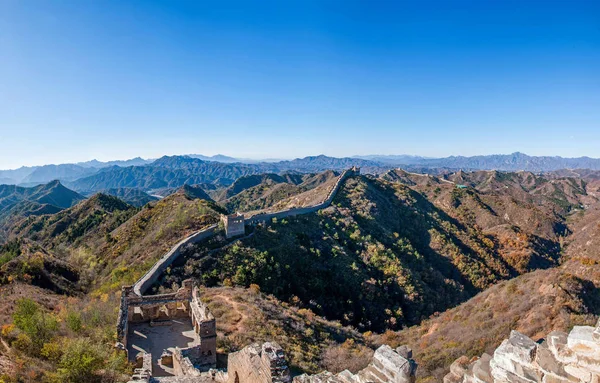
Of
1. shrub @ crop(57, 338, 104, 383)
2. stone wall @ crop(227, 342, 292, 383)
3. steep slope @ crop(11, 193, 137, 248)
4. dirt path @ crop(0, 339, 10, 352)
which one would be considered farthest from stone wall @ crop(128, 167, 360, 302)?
steep slope @ crop(11, 193, 137, 248)

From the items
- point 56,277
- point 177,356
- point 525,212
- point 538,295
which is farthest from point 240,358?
point 525,212

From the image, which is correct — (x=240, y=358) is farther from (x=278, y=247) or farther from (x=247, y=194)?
(x=247, y=194)

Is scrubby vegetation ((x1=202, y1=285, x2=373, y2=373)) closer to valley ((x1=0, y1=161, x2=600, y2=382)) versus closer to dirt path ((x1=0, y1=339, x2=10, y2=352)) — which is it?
valley ((x1=0, y1=161, x2=600, y2=382))

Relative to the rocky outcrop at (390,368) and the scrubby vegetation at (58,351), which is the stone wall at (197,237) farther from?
the rocky outcrop at (390,368)

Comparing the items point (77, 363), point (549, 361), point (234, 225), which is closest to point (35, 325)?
point (77, 363)

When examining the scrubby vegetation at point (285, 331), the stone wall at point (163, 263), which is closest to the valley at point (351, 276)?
the scrubby vegetation at point (285, 331)

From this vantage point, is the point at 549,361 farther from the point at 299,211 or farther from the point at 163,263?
the point at 299,211

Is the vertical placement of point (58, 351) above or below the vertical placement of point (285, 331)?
above

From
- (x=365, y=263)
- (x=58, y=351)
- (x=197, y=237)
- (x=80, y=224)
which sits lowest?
(x=80, y=224)
